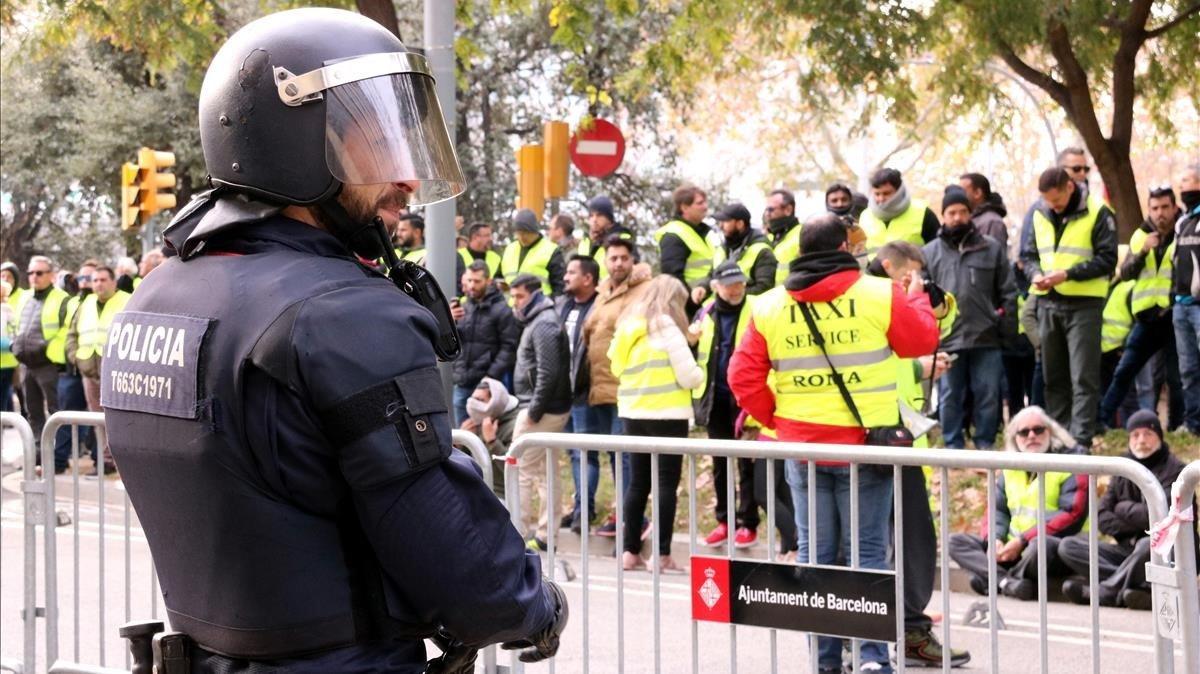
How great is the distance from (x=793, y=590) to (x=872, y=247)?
6.82m

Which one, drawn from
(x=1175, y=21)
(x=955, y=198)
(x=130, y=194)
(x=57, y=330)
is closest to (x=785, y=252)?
(x=955, y=198)

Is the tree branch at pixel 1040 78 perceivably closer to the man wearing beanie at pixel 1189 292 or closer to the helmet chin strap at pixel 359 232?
the man wearing beanie at pixel 1189 292

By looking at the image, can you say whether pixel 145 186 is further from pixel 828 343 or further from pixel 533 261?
pixel 828 343

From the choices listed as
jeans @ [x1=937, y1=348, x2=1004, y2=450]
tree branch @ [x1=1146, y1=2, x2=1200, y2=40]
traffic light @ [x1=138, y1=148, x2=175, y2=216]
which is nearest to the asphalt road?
jeans @ [x1=937, y1=348, x2=1004, y2=450]

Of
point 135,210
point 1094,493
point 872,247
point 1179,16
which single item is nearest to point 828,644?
point 1094,493

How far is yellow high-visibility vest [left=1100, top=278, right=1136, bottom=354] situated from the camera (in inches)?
464

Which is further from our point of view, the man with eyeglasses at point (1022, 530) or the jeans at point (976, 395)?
the jeans at point (976, 395)

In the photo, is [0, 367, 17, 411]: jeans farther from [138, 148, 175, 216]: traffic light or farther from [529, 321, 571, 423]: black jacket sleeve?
[529, 321, 571, 423]: black jacket sleeve

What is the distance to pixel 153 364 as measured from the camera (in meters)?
2.74

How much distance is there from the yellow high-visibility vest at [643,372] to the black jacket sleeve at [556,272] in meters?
3.73

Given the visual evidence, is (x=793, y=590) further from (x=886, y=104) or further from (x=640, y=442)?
(x=886, y=104)

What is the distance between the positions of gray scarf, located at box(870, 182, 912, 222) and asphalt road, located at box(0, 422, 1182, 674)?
3472 mm

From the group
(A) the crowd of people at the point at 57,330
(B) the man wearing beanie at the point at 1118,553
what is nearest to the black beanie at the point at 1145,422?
(B) the man wearing beanie at the point at 1118,553

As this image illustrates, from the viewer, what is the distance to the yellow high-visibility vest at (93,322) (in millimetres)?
14766
